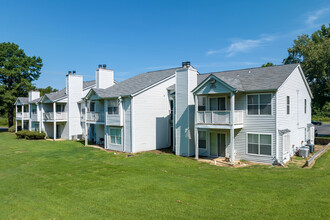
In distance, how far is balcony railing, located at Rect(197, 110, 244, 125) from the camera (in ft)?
57.4

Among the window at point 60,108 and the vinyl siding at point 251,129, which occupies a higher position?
the window at point 60,108

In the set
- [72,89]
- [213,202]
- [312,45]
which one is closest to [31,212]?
[213,202]

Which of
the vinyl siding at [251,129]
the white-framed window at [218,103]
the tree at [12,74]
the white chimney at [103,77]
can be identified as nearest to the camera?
the vinyl siding at [251,129]

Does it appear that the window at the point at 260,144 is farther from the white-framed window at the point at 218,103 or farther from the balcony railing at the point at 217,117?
the white-framed window at the point at 218,103

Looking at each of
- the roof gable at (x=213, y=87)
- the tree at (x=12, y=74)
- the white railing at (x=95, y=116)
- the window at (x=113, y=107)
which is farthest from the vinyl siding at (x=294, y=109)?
the tree at (x=12, y=74)

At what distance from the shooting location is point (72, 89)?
3297 centimetres

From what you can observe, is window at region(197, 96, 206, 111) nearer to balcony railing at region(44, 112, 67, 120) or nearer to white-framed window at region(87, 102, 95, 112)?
white-framed window at region(87, 102, 95, 112)

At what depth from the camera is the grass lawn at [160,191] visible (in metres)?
8.62

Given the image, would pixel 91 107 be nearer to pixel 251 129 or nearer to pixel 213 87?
pixel 213 87

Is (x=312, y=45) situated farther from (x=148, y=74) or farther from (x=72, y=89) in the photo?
(x=72, y=89)

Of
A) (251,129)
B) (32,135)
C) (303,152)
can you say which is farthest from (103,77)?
(303,152)

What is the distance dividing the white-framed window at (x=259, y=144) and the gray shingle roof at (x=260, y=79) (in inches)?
138

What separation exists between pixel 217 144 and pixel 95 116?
46.9ft

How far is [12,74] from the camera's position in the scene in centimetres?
4497
